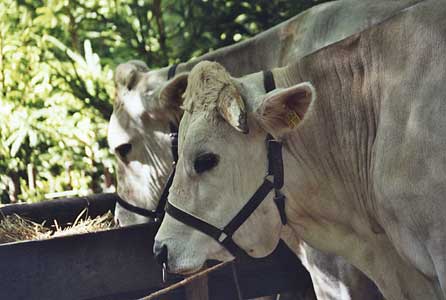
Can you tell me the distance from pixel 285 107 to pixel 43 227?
105 inches

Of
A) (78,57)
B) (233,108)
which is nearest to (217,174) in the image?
(233,108)

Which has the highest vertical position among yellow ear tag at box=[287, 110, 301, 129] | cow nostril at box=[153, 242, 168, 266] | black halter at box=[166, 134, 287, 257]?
yellow ear tag at box=[287, 110, 301, 129]

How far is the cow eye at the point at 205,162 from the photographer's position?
485 cm

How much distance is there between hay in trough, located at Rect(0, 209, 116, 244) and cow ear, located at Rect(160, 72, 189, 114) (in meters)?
0.91

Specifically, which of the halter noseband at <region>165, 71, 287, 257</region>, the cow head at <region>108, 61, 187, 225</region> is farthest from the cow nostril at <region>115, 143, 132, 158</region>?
the halter noseband at <region>165, 71, 287, 257</region>

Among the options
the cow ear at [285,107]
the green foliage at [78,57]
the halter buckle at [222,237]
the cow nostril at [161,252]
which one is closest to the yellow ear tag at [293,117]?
the cow ear at [285,107]

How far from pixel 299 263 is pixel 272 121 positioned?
1.95 metres

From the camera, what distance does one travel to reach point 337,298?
5.85 metres

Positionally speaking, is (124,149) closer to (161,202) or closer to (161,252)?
(161,202)

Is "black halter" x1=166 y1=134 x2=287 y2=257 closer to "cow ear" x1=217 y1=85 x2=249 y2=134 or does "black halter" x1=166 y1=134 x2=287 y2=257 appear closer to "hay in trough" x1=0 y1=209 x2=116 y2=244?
"cow ear" x1=217 y1=85 x2=249 y2=134

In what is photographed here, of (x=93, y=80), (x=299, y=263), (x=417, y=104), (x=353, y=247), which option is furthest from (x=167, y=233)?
(x=93, y=80)

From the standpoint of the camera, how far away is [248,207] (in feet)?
16.0

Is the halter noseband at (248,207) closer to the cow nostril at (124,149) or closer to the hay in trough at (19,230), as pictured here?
the hay in trough at (19,230)

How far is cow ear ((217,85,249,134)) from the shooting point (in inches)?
186
